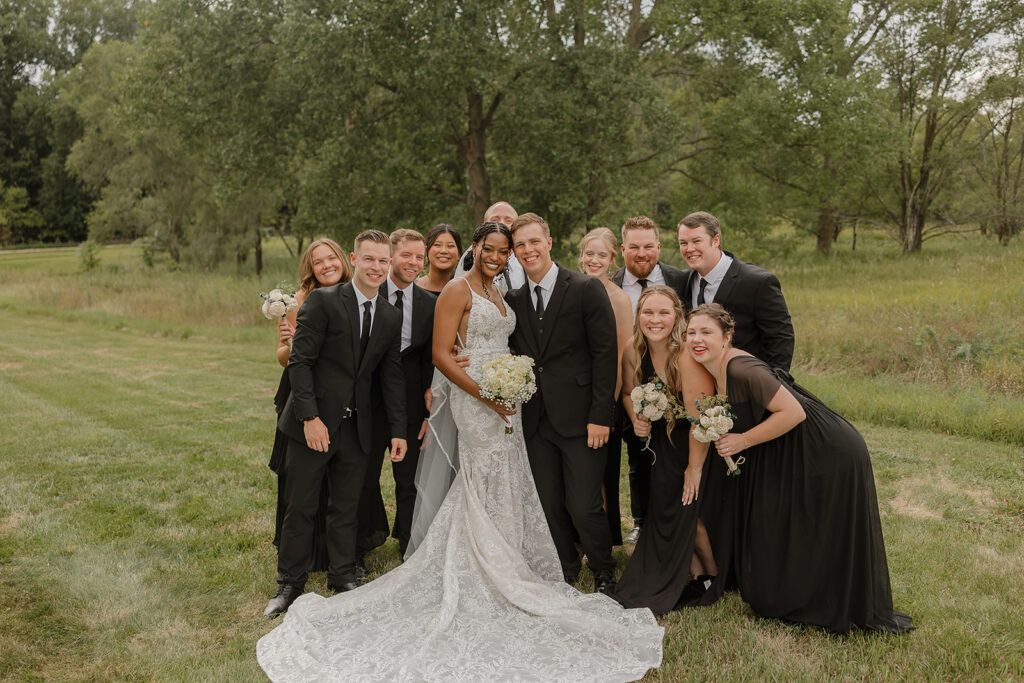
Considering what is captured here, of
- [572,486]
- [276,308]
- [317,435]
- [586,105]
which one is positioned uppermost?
[586,105]

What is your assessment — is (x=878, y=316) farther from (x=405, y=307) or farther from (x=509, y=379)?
(x=509, y=379)

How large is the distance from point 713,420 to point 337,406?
239cm

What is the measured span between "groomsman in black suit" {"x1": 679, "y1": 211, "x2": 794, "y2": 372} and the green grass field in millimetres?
1767

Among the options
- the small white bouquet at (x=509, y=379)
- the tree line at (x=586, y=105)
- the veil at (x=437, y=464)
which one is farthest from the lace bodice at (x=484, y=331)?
the tree line at (x=586, y=105)

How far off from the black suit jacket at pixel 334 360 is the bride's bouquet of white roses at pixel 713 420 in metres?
2.01

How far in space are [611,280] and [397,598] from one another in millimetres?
2764

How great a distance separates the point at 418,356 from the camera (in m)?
5.40

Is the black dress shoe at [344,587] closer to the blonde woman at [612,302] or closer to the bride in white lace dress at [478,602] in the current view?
the bride in white lace dress at [478,602]

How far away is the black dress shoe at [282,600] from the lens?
15.3ft

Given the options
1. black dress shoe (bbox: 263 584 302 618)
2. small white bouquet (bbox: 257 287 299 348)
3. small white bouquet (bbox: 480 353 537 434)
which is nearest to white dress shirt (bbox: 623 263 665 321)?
small white bouquet (bbox: 480 353 537 434)

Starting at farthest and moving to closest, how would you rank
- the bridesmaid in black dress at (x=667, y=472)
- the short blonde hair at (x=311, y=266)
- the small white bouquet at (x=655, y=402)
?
the short blonde hair at (x=311, y=266) → the bridesmaid in black dress at (x=667, y=472) → the small white bouquet at (x=655, y=402)

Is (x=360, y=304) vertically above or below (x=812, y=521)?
above

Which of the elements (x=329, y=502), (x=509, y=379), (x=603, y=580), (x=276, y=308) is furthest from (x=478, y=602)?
(x=276, y=308)

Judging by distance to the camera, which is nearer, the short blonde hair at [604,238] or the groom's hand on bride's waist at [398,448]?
the groom's hand on bride's waist at [398,448]
